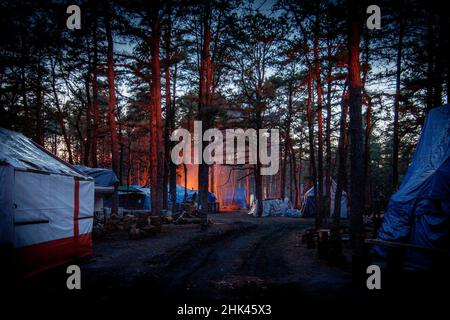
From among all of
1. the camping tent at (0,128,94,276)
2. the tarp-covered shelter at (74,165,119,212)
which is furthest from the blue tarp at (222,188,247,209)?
the camping tent at (0,128,94,276)

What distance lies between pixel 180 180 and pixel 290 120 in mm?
30518

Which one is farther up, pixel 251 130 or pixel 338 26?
pixel 338 26

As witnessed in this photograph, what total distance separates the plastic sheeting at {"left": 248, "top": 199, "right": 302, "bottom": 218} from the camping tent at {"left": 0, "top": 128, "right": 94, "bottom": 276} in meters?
23.0

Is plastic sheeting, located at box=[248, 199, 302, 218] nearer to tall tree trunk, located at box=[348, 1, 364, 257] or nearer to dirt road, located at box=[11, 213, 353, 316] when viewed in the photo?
dirt road, located at box=[11, 213, 353, 316]

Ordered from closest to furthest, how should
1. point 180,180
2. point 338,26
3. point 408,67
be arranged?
1. point 338,26
2. point 408,67
3. point 180,180

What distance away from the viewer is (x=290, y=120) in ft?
92.0

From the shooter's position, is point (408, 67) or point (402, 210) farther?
point (408, 67)

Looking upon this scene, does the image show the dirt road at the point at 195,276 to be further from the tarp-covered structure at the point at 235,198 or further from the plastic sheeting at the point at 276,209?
the tarp-covered structure at the point at 235,198

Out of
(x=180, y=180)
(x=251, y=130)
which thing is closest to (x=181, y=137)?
(x=251, y=130)

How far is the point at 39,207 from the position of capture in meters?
7.02

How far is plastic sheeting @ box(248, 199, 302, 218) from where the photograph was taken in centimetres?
3092

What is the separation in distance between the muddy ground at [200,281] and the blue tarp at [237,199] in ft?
121

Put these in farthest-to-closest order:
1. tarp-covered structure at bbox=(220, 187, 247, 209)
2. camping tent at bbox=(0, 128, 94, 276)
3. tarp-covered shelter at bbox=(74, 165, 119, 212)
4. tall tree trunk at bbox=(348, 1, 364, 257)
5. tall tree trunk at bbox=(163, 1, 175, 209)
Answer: tarp-covered structure at bbox=(220, 187, 247, 209), tall tree trunk at bbox=(163, 1, 175, 209), tarp-covered shelter at bbox=(74, 165, 119, 212), tall tree trunk at bbox=(348, 1, 364, 257), camping tent at bbox=(0, 128, 94, 276)
